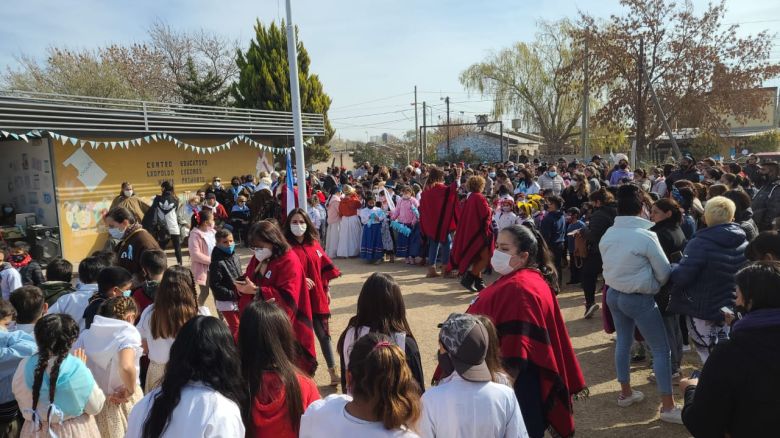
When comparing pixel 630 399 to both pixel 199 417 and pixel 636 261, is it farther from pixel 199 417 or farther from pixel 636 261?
pixel 199 417

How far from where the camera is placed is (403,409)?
215cm

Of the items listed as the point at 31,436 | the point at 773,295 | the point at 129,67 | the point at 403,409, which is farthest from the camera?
the point at 129,67

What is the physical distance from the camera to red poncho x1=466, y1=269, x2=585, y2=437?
3.16m

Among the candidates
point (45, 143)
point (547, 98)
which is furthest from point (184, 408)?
point (547, 98)

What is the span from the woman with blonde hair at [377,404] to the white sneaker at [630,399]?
3.38 meters

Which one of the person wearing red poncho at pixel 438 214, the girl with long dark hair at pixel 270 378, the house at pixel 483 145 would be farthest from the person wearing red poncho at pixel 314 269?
the house at pixel 483 145

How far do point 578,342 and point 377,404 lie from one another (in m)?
5.06

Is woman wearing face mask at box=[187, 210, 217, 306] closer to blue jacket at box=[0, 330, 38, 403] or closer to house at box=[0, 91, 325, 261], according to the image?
blue jacket at box=[0, 330, 38, 403]

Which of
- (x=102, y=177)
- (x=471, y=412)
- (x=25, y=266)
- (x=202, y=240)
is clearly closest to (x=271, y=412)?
(x=471, y=412)

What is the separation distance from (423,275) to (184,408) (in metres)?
8.52

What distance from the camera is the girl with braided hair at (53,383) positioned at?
10.2 feet

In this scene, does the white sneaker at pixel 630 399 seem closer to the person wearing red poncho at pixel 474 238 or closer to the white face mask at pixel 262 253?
the white face mask at pixel 262 253

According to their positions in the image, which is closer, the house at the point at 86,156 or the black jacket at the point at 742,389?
the black jacket at the point at 742,389

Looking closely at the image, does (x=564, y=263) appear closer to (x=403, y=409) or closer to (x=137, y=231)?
(x=137, y=231)
